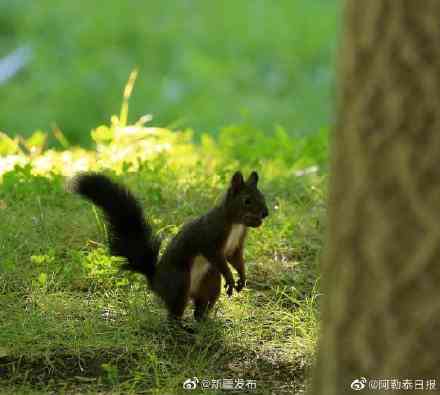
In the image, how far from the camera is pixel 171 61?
1291cm

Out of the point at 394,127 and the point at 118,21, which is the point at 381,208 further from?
the point at 118,21

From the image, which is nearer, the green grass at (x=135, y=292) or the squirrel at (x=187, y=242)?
the green grass at (x=135, y=292)

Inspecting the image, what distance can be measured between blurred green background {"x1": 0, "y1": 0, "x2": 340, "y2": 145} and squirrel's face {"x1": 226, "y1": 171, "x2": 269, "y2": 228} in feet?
23.4

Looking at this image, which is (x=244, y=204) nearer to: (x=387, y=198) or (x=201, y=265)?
(x=201, y=265)

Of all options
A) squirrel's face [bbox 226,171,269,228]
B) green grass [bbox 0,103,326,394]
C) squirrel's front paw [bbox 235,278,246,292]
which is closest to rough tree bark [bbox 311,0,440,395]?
green grass [bbox 0,103,326,394]

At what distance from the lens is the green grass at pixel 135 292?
333 cm

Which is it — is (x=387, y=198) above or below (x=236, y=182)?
below

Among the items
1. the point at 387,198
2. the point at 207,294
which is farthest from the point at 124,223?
the point at 387,198

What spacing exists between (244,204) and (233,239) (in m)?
0.17

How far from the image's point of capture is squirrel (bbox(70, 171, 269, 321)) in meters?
3.63

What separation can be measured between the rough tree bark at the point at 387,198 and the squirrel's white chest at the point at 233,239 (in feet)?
5.03

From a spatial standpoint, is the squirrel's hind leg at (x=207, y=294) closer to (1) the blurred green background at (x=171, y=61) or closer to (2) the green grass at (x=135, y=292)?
(2) the green grass at (x=135, y=292)

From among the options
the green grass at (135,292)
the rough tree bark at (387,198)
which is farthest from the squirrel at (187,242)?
the rough tree bark at (387,198)

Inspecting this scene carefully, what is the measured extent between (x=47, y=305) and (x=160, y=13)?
33.9 ft
